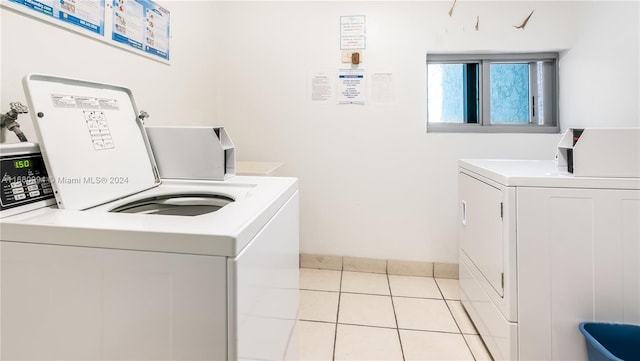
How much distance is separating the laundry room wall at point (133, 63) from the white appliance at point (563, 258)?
1.76 meters

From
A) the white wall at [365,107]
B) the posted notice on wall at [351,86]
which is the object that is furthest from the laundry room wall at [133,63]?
the posted notice on wall at [351,86]

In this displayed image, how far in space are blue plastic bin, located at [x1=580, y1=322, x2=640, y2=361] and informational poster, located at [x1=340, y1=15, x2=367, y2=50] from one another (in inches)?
83.5

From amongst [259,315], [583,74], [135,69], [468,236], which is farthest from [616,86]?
[135,69]

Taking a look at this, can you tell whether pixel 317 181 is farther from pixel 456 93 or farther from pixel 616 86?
pixel 616 86

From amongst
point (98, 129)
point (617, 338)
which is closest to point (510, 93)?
point (617, 338)

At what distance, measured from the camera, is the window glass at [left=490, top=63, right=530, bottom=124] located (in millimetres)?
2525

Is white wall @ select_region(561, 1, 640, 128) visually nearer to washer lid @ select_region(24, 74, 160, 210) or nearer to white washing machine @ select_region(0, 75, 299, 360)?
white washing machine @ select_region(0, 75, 299, 360)

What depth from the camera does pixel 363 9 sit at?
7.93ft

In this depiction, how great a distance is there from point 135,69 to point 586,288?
220 centimetres

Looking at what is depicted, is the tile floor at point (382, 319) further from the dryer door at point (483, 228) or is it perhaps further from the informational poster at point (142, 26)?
the informational poster at point (142, 26)

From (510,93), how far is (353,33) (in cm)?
133

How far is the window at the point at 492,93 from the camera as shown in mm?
2457

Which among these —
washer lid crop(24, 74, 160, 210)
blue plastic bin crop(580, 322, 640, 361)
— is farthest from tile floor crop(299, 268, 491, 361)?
washer lid crop(24, 74, 160, 210)

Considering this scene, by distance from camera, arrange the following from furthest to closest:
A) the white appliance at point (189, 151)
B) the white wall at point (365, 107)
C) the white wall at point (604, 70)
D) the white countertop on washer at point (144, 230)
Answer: the white wall at point (365, 107), the white wall at point (604, 70), the white appliance at point (189, 151), the white countertop on washer at point (144, 230)
